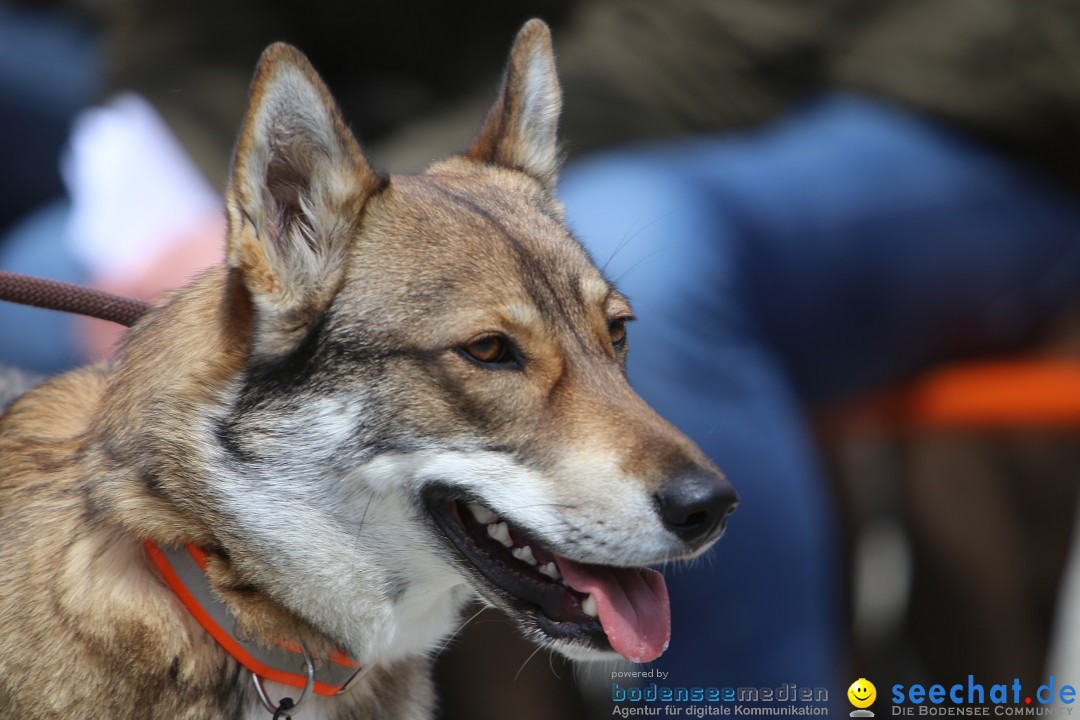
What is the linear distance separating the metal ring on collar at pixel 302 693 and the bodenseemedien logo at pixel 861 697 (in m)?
2.65

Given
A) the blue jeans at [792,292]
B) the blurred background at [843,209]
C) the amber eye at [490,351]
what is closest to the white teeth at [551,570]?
the amber eye at [490,351]

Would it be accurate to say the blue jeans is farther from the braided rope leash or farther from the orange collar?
the orange collar

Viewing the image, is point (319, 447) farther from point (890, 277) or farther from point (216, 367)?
point (890, 277)

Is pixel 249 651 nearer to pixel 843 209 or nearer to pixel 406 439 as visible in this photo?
pixel 406 439

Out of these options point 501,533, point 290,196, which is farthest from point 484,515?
point 290,196

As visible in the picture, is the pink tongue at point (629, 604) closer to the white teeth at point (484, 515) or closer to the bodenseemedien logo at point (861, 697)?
the white teeth at point (484, 515)

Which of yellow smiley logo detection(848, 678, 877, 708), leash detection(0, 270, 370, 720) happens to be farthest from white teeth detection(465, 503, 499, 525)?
yellow smiley logo detection(848, 678, 877, 708)

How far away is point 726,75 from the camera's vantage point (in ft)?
16.9

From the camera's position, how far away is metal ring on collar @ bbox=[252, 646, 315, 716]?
8.29 feet

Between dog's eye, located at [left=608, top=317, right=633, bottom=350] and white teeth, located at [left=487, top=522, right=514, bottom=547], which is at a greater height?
dog's eye, located at [left=608, top=317, right=633, bottom=350]

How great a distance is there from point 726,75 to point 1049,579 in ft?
8.19

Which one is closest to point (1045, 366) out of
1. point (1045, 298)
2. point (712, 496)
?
point (1045, 298)

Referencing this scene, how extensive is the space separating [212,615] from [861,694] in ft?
9.56

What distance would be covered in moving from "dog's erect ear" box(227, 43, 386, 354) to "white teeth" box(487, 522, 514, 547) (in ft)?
1.89
